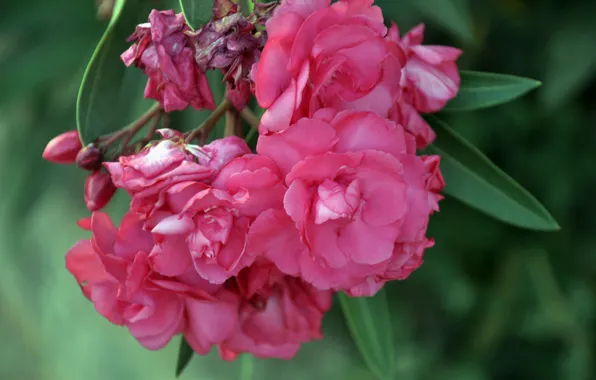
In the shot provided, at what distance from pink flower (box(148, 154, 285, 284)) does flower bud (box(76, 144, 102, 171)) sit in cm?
15

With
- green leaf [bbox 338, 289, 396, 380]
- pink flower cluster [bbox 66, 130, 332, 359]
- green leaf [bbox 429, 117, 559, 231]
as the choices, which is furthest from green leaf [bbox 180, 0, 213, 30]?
green leaf [bbox 338, 289, 396, 380]

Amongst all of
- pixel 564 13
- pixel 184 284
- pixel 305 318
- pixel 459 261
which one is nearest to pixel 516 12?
pixel 564 13

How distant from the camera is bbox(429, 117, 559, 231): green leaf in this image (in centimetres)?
85

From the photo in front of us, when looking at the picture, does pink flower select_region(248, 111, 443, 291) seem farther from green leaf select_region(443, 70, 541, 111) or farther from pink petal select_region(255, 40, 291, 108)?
green leaf select_region(443, 70, 541, 111)

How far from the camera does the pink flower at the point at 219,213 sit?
576 mm

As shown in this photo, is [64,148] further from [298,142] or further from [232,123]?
[298,142]

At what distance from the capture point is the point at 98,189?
0.71 metres

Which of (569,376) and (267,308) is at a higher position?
(267,308)

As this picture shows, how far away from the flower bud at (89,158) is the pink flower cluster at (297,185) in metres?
0.07

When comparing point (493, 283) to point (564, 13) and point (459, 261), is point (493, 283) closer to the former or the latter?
point (459, 261)

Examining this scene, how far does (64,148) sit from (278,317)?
12.2 inches

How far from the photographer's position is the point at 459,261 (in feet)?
5.21

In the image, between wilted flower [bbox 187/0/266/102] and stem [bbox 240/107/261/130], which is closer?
wilted flower [bbox 187/0/266/102]

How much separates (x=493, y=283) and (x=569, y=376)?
11.0 inches
